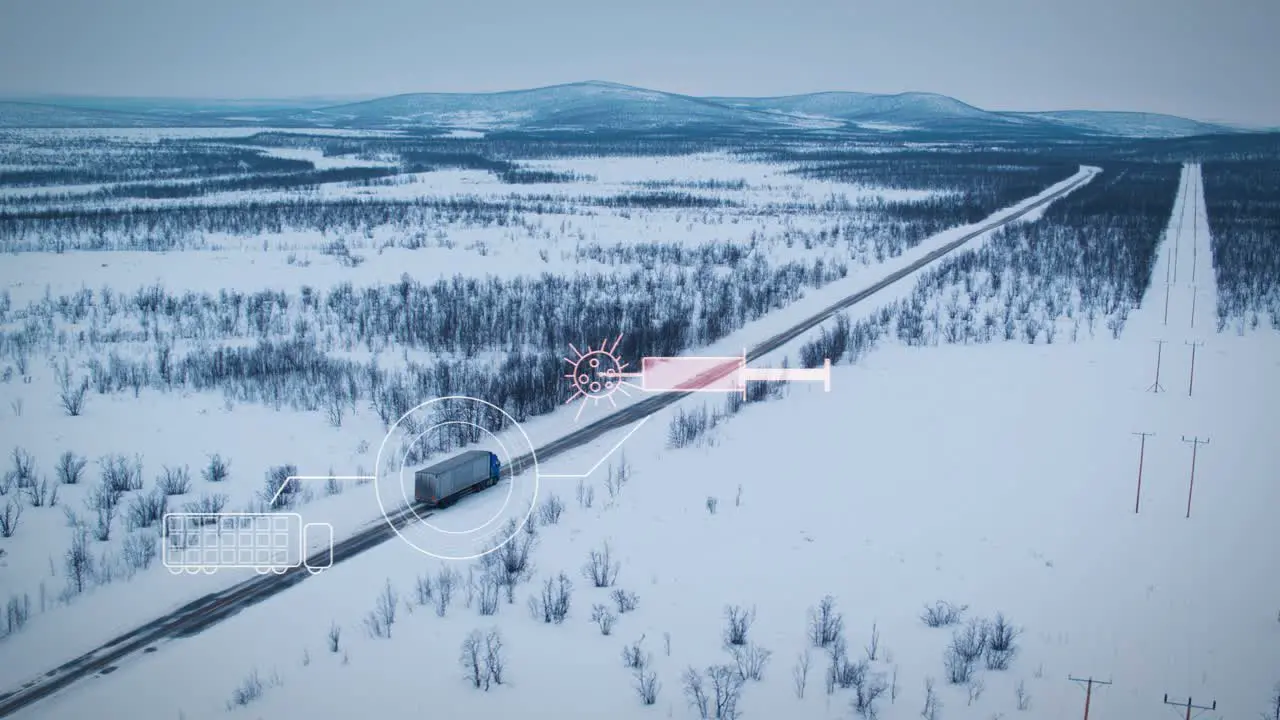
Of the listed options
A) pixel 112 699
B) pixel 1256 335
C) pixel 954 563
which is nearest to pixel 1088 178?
pixel 1256 335

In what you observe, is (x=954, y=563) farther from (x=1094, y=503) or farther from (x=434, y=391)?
(x=434, y=391)

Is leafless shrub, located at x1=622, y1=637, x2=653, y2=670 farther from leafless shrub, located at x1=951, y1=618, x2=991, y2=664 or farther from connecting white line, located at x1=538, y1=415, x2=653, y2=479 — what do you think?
connecting white line, located at x1=538, y1=415, x2=653, y2=479

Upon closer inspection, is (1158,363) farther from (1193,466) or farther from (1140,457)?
(1193,466)

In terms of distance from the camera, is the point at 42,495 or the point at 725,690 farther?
the point at 42,495

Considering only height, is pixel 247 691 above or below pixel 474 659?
below

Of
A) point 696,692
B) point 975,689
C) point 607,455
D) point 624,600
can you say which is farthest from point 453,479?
point 975,689

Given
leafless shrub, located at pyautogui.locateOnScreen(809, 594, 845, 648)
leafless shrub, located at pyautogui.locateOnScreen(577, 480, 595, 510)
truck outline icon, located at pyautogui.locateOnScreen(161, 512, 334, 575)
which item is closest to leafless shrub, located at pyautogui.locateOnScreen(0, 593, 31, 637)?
truck outline icon, located at pyautogui.locateOnScreen(161, 512, 334, 575)

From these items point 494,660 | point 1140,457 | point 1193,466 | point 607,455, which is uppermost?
point 1193,466
